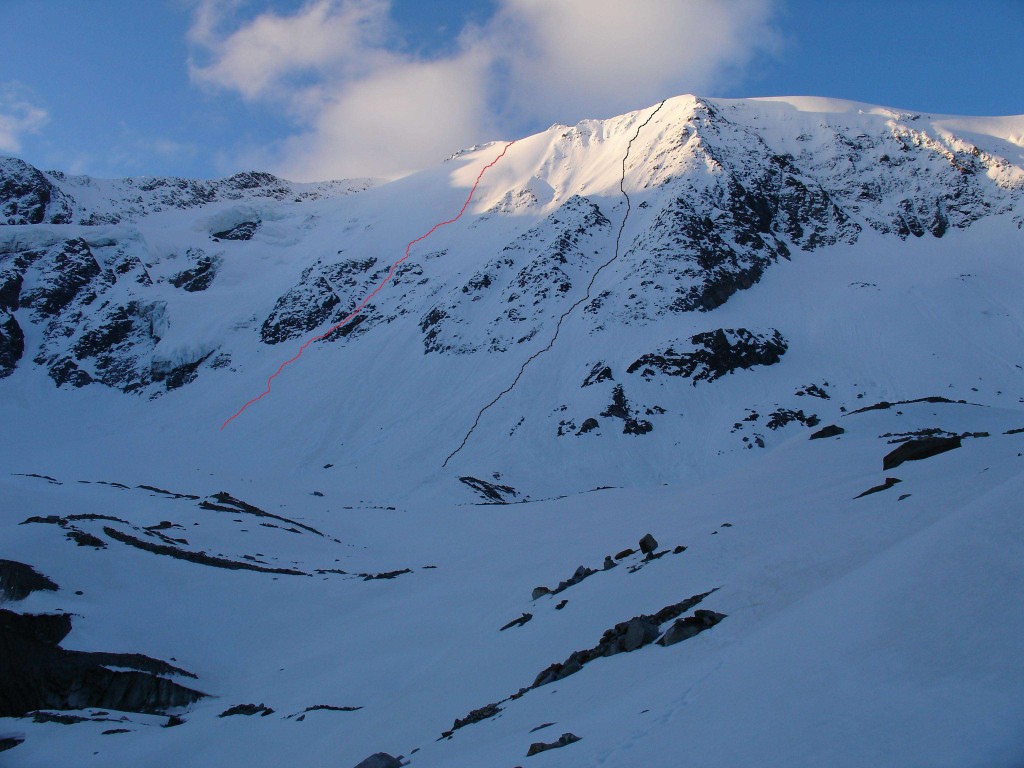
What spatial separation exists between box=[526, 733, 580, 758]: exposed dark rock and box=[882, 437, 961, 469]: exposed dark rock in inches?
546

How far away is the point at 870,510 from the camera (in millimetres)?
11586

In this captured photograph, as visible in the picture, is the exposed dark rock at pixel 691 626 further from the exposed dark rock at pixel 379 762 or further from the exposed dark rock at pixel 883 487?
the exposed dark rock at pixel 883 487

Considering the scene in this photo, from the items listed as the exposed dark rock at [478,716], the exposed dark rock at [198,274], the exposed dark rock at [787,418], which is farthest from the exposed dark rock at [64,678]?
the exposed dark rock at [198,274]

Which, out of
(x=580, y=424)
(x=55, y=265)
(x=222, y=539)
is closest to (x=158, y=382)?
(x=55, y=265)

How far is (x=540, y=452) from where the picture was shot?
5347 cm

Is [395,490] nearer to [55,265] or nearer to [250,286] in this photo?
[250,286]

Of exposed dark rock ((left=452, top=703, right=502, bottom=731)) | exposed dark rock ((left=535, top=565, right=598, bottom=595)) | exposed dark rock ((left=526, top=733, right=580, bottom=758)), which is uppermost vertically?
exposed dark rock ((left=535, top=565, right=598, bottom=595))

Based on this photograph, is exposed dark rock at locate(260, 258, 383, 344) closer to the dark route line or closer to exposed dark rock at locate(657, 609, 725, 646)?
the dark route line

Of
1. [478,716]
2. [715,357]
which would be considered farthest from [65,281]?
[478,716]

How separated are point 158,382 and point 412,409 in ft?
130

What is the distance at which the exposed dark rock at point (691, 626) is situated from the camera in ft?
26.6

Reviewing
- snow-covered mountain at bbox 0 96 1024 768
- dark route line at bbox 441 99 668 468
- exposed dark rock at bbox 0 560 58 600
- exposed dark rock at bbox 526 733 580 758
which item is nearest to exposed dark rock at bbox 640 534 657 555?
snow-covered mountain at bbox 0 96 1024 768

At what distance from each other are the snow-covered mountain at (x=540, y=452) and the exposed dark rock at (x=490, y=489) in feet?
1.42

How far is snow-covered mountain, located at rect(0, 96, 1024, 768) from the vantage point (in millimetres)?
6270
